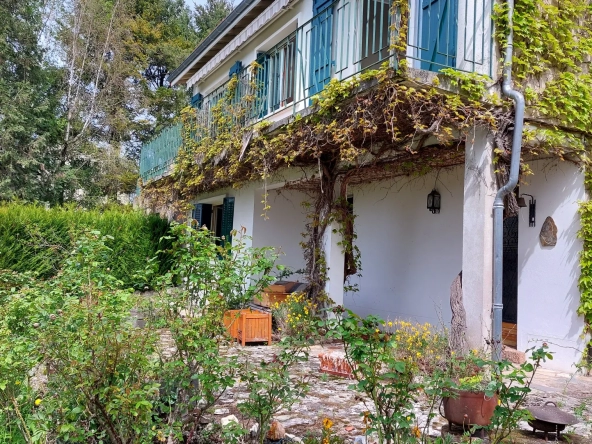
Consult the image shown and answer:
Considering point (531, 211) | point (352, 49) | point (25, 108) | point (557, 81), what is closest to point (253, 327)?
point (531, 211)

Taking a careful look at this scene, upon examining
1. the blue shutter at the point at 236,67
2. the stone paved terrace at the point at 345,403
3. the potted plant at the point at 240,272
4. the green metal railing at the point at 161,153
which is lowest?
the stone paved terrace at the point at 345,403

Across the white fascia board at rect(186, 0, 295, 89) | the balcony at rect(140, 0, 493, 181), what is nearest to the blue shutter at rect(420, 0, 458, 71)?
the balcony at rect(140, 0, 493, 181)

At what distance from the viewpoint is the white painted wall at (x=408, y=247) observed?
310 inches

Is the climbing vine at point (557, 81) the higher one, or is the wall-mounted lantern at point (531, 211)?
the climbing vine at point (557, 81)

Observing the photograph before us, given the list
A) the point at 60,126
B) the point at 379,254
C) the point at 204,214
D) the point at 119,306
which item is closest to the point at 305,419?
the point at 119,306

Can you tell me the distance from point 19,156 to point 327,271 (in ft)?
55.1

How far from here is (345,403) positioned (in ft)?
15.1

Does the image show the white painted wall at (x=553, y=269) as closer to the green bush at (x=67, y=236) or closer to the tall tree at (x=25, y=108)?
the green bush at (x=67, y=236)

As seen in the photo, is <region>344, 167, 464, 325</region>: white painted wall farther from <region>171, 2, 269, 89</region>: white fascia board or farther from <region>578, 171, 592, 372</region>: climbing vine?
<region>171, 2, 269, 89</region>: white fascia board

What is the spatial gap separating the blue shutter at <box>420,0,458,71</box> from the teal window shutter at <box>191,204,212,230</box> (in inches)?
326

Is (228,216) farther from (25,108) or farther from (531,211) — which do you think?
(25,108)

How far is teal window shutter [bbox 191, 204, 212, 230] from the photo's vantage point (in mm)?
13547

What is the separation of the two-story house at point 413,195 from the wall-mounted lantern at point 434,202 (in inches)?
1.3

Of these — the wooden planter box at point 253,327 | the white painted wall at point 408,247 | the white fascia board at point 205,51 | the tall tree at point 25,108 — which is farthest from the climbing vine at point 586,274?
the tall tree at point 25,108
